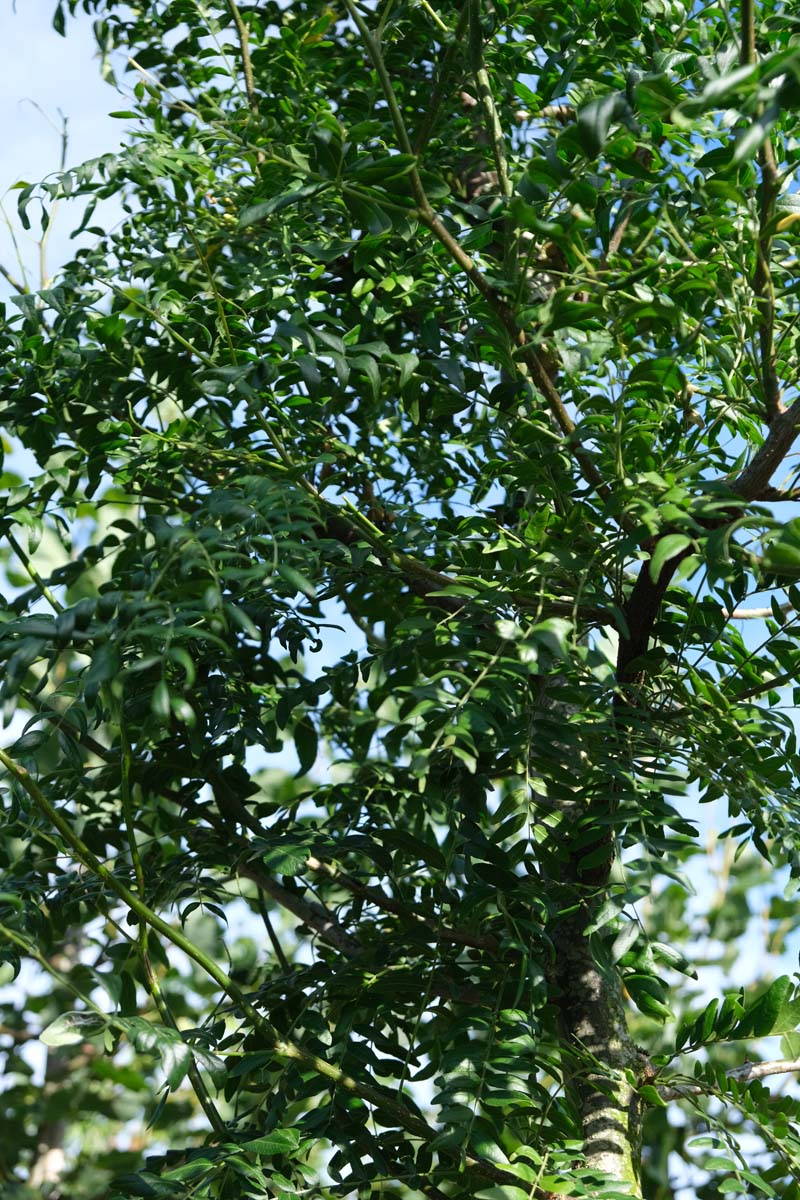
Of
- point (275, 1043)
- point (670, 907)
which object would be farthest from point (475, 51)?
point (670, 907)

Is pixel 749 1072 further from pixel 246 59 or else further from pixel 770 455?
pixel 246 59

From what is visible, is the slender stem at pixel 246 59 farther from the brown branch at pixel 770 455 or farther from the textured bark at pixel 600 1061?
the textured bark at pixel 600 1061

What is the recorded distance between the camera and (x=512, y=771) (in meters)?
0.93

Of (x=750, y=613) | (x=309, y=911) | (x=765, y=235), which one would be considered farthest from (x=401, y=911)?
(x=765, y=235)

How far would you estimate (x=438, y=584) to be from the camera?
37.4 inches

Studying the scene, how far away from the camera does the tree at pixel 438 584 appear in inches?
28.5

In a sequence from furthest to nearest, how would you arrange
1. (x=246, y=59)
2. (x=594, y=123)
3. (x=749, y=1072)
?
(x=246, y=59), (x=749, y=1072), (x=594, y=123)

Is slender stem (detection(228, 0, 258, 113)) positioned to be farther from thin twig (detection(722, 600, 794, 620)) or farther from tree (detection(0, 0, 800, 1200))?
thin twig (detection(722, 600, 794, 620))

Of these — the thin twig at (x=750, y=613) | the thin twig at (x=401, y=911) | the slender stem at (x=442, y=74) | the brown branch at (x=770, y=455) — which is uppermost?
the slender stem at (x=442, y=74)

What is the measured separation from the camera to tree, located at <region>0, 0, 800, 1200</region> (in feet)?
2.37

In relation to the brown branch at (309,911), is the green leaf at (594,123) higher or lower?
higher

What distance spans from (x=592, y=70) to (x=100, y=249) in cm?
51

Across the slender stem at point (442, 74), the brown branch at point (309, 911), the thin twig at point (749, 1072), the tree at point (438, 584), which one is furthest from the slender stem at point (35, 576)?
the thin twig at point (749, 1072)

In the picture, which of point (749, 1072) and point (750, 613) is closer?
point (749, 1072)
